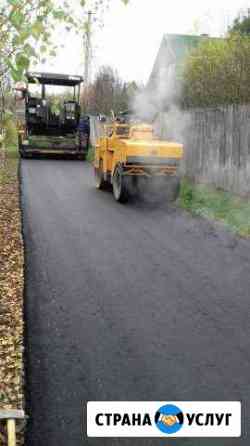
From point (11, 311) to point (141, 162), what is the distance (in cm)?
732

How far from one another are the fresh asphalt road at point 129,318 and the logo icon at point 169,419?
109mm

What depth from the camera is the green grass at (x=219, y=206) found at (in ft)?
34.6

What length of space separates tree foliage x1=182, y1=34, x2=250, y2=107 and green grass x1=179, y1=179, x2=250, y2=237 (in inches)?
114

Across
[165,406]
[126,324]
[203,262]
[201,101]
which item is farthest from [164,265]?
[201,101]

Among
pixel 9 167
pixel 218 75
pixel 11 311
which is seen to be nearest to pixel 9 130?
pixel 11 311

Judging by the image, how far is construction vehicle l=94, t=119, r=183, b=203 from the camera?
497 inches

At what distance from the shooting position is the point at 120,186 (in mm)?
12969

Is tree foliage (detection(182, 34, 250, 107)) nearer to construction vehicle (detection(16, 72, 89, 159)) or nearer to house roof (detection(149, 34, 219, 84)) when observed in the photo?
construction vehicle (detection(16, 72, 89, 159))

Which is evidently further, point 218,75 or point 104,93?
point 104,93

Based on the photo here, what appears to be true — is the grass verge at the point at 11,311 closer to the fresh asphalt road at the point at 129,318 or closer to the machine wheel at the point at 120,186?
the fresh asphalt road at the point at 129,318

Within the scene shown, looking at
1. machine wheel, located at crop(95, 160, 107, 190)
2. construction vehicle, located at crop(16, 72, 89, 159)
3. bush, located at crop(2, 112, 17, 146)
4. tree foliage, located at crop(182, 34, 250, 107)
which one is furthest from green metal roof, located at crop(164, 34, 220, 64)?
bush, located at crop(2, 112, 17, 146)

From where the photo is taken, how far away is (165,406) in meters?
3.96

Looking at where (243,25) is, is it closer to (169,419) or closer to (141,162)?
(141,162)

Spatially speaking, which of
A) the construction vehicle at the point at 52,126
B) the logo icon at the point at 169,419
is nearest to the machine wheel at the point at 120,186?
the logo icon at the point at 169,419
